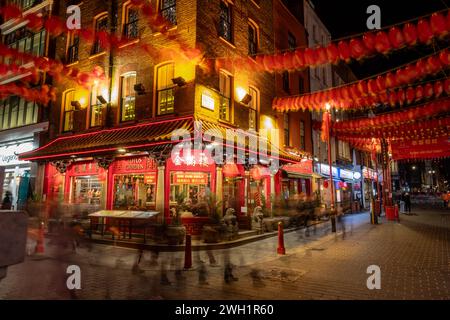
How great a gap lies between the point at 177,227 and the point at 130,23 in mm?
11081

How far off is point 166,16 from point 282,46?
9.29m

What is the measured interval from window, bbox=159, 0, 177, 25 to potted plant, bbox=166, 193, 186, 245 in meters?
8.12

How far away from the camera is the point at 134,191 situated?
1374 cm

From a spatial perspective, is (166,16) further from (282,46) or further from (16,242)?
(16,242)

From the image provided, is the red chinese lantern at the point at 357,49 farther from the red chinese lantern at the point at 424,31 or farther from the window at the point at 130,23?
the window at the point at 130,23

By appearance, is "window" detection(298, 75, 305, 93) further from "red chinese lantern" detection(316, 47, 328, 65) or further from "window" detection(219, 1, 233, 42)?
"red chinese lantern" detection(316, 47, 328, 65)

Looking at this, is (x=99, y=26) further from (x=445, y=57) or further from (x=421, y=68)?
(x=445, y=57)

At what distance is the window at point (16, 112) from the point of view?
20.1 meters

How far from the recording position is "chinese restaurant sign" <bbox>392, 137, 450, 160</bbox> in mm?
18431

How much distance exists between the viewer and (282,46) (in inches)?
797

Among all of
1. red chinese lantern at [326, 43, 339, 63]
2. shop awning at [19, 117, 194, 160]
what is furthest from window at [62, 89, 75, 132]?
red chinese lantern at [326, 43, 339, 63]
